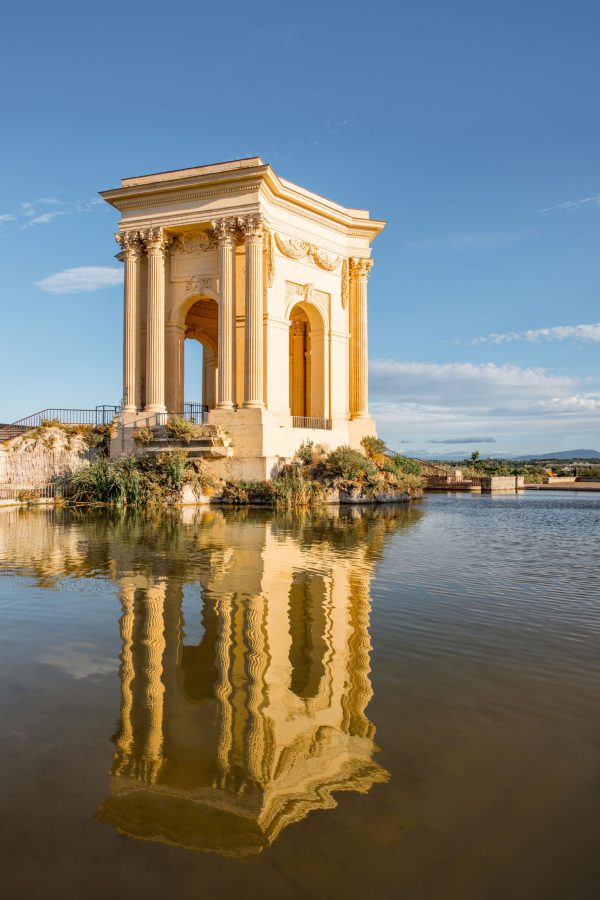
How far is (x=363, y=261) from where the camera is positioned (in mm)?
28797

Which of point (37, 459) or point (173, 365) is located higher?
point (173, 365)

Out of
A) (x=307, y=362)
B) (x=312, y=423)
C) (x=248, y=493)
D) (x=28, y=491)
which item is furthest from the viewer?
(x=307, y=362)

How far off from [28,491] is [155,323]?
28.1ft

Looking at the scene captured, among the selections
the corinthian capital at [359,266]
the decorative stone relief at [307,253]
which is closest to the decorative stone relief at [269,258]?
the decorative stone relief at [307,253]

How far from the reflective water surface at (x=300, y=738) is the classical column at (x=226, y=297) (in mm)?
17203

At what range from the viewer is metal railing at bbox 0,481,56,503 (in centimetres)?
2155

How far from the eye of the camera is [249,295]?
23.5m

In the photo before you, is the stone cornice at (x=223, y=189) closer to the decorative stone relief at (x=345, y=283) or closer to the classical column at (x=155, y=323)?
the classical column at (x=155, y=323)

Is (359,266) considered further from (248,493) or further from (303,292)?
(248,493)

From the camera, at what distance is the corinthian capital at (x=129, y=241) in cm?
2545

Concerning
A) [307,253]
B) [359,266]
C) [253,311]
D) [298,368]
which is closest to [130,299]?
[253,311]

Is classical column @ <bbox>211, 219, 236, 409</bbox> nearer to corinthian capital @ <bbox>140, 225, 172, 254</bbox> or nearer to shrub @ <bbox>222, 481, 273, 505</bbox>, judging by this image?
corinthian capital @ <bbox>140, 225, 172, 254</bbox>

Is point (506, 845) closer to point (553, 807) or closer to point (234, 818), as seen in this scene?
point (553, 807)

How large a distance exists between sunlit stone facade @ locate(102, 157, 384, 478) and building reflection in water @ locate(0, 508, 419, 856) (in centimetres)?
1578
